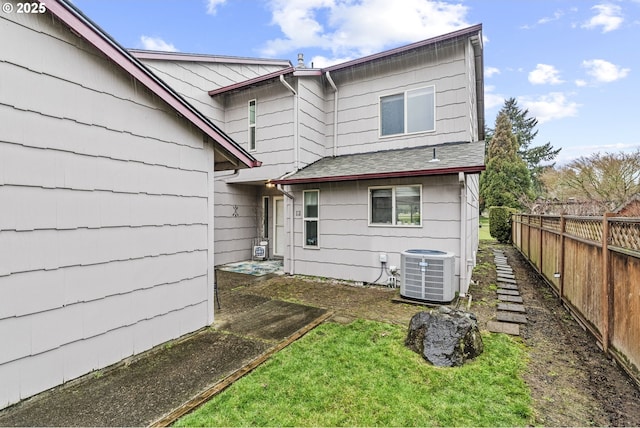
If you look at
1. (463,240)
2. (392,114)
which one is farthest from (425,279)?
(392,114)

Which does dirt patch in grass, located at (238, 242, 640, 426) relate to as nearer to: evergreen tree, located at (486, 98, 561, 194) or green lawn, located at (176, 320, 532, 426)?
green lawn, located at (176, 320, 532, 426)

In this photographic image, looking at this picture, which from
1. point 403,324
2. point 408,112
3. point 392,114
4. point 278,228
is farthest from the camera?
point 278,228

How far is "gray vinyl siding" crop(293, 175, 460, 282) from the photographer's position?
6062mm

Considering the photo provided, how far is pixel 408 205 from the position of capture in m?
6.52

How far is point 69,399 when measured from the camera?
2.62 meters

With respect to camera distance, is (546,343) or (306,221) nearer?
(546,343)

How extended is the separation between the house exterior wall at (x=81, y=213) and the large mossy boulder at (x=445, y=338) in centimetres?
308

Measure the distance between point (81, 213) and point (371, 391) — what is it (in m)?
3.40

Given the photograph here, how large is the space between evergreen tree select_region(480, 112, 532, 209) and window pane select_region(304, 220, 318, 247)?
886 inches

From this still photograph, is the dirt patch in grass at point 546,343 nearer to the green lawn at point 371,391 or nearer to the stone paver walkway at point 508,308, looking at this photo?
the stone paver walkway at point 508,308

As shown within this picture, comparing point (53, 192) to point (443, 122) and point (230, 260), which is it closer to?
point (230, 260)

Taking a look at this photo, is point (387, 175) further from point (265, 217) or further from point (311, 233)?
point (265, 217)

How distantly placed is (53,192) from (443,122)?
748 cm

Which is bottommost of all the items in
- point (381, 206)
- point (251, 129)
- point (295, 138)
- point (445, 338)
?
point (445, 338)
